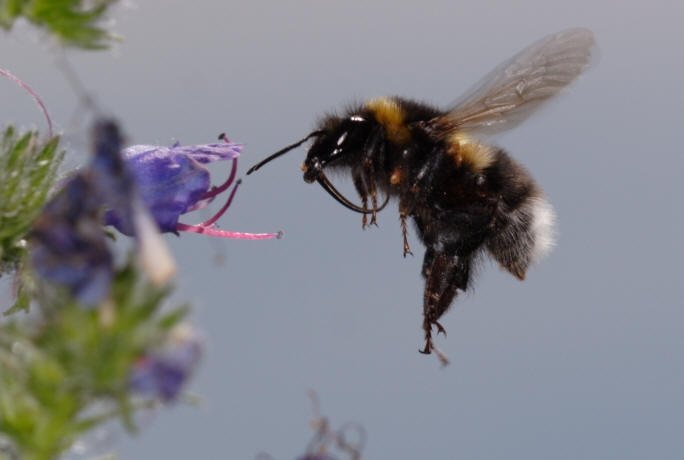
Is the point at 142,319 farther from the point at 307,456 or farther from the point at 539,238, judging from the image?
the point at 539,238

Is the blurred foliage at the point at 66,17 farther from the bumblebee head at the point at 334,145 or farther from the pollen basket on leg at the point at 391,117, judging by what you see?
the pollen basket on leg at the point at 391,117

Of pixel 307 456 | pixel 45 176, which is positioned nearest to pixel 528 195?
pixel 45 176

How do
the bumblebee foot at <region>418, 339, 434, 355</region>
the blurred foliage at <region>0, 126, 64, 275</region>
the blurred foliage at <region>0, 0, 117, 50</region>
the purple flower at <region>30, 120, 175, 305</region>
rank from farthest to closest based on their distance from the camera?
the bumblebee foot at <region>418, 339, 434, 355</region>
the blurred foliage at <region>0, 126, 64, 275</region>
the blurred foliage at <region>0, 0, 117, 50</region>
the purple flower at <region>30, 120, 175, 305</region>

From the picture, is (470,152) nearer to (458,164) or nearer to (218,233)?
(458,164)

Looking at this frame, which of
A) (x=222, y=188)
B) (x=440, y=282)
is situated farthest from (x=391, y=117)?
(x=222, y=188)

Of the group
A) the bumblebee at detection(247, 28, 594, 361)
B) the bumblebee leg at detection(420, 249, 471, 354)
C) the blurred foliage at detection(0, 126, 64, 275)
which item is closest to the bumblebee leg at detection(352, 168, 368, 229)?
the bumblebee at detection(247, 28, 594, 361)

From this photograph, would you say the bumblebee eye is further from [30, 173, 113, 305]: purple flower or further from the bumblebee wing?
[30, 173, 113, 305]: purple flower

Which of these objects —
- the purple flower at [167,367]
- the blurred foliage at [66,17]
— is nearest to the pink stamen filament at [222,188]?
the blurred foliage at [66,17]
